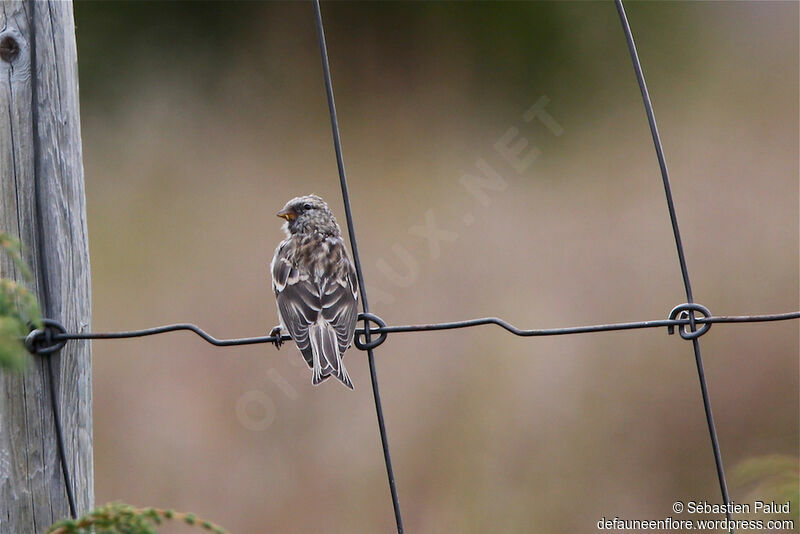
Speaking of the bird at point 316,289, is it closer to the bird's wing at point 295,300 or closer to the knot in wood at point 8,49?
the bird's wing at point 295,300

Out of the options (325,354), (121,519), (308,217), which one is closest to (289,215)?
(308,217)

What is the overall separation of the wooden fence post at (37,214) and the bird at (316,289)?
32.4 inches

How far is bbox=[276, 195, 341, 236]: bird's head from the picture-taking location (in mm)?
4395

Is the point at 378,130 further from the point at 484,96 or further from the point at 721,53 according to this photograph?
the point at 721,53

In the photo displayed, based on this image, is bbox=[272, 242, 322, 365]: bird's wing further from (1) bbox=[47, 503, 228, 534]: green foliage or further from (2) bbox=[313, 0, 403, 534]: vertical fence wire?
(1) bbox=[47, 503, 228, 534]: green foliage

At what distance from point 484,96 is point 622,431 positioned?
319cm

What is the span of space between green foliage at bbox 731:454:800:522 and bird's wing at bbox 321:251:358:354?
1794mm

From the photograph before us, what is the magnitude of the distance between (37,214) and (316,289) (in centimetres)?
151

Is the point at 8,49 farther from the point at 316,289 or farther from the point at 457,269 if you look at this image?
the point at 457,269

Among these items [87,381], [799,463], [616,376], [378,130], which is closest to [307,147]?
[378,130]

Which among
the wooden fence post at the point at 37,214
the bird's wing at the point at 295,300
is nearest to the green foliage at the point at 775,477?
the wooden fence post at the point at 37,214

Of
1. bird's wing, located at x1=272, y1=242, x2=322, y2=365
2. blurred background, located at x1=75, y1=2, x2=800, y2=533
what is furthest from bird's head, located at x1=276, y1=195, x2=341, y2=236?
blurred background, located at x1=75, y1=2, x2=800, y2=533

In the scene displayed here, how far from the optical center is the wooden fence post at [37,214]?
235 centimetres

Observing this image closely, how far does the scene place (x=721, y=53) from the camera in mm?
7801
